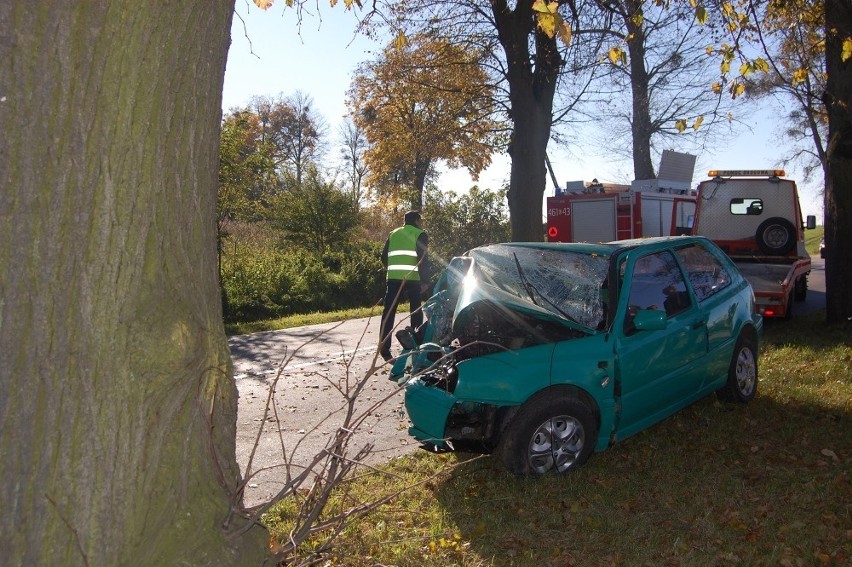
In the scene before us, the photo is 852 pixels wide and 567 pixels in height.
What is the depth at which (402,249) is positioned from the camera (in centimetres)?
1014

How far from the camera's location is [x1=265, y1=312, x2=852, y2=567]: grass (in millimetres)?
4367

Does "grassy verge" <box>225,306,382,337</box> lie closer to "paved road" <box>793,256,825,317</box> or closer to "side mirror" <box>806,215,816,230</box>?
"side mirror" <box>806,215,816,230</box>

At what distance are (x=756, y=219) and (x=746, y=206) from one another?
0.33 meters

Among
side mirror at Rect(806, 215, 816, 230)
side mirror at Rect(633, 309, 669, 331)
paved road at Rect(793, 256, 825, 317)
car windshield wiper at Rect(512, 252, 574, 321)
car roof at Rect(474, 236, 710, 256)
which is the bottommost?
paved road at Rect(793, 256, 825, 317)

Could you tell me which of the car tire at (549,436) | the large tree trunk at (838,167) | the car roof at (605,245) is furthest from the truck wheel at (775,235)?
the car tire at (549,436)

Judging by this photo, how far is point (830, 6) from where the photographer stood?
1114 cm

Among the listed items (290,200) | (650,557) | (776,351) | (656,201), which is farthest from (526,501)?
(290,200)

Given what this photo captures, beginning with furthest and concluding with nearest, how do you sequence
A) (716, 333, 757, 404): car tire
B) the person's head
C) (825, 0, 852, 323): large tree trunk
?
1. (825, 0, 852, 323): large tree trunk
2. the person's head
3. (716, 333, 757, 404): car tire

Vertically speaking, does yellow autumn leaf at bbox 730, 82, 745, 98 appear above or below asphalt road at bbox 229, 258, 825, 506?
above

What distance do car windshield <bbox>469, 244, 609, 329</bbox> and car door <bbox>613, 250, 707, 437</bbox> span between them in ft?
0.68

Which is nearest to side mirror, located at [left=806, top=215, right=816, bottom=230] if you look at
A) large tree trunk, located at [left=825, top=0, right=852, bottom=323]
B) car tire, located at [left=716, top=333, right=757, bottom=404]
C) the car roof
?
large tree trunk, located at [left=825, top=0, right=852, bottom=323]

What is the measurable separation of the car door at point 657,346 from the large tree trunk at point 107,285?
3.96 m

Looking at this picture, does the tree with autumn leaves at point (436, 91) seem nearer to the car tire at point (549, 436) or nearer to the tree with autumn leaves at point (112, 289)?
the car tire at point (549, 436)

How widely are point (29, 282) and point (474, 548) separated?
316 centimetres
